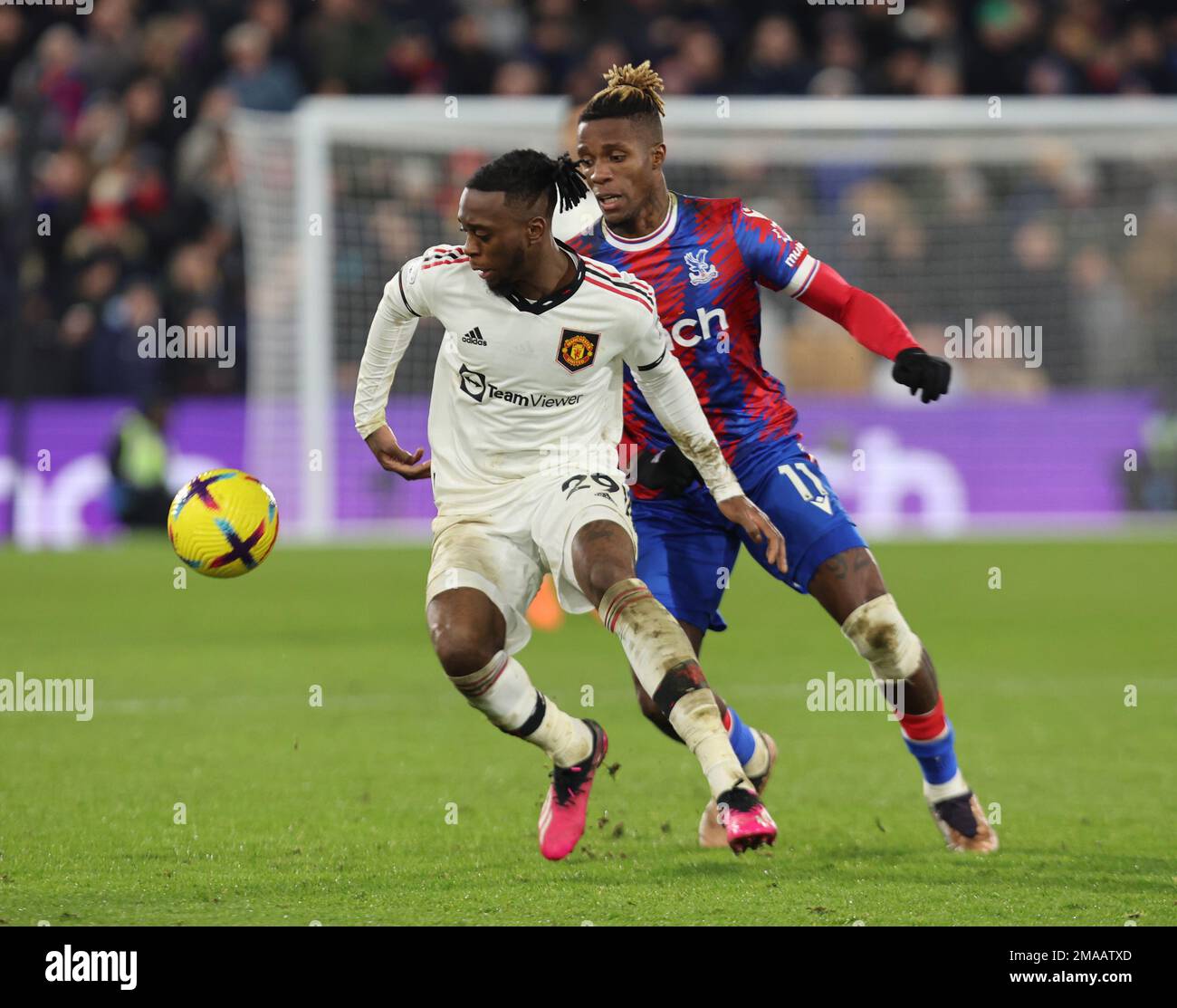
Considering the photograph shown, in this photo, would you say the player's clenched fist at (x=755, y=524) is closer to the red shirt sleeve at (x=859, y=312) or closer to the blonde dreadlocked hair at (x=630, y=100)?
the red shirt sleeve at (x=859, y=312)

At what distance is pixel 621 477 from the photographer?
19.2ft

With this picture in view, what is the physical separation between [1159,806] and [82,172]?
14896 mm

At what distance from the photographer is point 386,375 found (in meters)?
6.07

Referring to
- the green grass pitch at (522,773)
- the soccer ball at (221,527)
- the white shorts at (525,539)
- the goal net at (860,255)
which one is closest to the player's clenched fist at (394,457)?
the white shorts at (525,539)

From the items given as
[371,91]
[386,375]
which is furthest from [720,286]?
[371,91]

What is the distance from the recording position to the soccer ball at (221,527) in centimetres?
614

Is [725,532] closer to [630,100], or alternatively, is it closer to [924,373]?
[924,373]

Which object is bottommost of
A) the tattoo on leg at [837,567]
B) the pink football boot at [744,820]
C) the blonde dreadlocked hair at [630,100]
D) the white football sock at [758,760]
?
the pink football boot at [744,820]

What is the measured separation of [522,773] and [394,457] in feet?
6.73

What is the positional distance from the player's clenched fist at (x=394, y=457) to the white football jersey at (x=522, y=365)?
10 centimetres

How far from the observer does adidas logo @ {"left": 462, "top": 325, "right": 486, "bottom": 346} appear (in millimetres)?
5711
